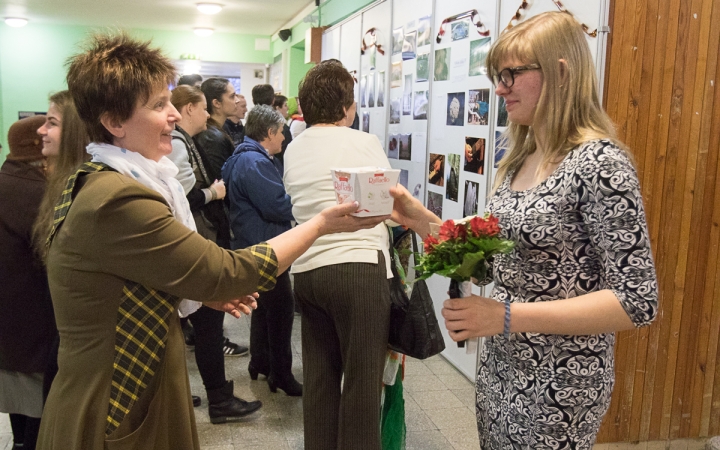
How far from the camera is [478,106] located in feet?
12.1

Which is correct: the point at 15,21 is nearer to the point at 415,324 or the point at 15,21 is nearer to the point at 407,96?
the point at 407,96

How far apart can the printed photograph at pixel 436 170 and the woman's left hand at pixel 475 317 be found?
2.80 metres

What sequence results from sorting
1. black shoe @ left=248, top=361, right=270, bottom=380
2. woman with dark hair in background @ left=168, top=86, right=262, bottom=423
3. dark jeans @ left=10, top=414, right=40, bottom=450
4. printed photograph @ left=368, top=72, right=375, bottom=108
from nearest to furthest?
dark jeans @ left=10, top=414, right=40, bottom=450, woman with dark hair in background @ left=168, top=86, right=262, bottom=423, black shoe @ left=248, top=361, right=270, bottom=380, printed photograph @ left=368, top=72, right=375, bottom=108

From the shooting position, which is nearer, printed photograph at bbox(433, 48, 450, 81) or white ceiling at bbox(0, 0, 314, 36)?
printed photograph at bbox(433, 48, 450, 81)

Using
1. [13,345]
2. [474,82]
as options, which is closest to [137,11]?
[474,82]

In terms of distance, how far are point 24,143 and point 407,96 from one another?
2.95m

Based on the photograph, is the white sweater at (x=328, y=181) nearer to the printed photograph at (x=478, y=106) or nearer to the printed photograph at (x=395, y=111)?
the printed photograph at (x=478, y=106)

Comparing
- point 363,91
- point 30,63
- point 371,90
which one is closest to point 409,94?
point 371,90

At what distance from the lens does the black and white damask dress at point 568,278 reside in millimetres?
1276

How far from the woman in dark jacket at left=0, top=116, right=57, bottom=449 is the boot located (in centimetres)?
101

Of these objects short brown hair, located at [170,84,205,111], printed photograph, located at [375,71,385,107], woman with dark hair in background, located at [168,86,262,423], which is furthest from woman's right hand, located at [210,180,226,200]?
printed photograph, located at [375,71,385,107]

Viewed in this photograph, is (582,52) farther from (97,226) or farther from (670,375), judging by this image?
(670,375)

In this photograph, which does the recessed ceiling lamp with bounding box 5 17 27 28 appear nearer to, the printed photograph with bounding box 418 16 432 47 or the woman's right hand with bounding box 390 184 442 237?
the printed photograph with bounding box 418 16 432 47

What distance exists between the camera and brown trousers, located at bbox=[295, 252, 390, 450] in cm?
238
